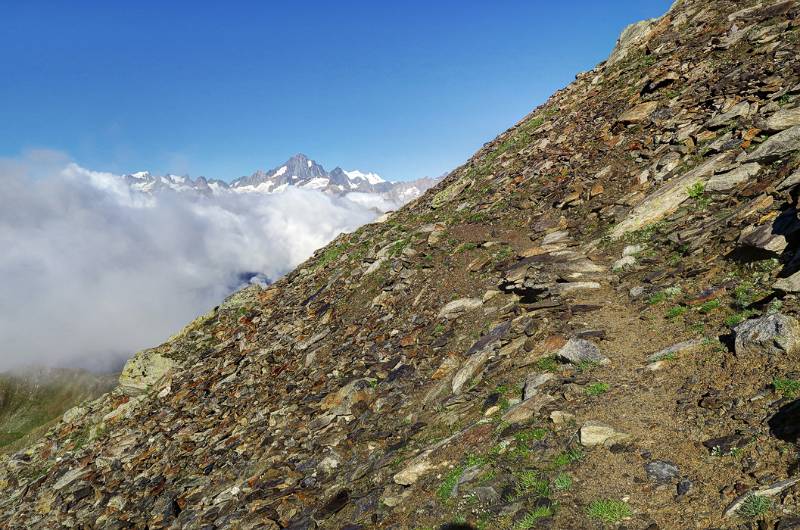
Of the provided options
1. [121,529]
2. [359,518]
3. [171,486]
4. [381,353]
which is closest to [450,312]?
[381,353]

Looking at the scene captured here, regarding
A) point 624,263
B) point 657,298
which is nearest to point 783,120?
point 624,263

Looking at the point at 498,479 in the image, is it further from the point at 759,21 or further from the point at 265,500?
the point at 759,21

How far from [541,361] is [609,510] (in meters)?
5.68

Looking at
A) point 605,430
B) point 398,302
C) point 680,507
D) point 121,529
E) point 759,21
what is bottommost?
point 680,507

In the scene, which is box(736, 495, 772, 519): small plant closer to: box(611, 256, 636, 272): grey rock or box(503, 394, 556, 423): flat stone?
Answer: box(503, 394, 556, 423): flat stone

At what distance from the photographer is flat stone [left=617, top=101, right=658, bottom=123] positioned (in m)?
26.5

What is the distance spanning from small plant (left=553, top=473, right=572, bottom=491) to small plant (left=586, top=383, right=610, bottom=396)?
2747mm

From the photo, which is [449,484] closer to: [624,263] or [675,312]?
[675,312]

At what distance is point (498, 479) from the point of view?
1066cm

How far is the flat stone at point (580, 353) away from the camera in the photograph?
13133 millimetres

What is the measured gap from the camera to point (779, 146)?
16641 millimetres

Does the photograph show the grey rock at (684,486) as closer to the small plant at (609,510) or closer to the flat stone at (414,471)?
the small plant at (609,510)

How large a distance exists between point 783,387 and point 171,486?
20.8 meters

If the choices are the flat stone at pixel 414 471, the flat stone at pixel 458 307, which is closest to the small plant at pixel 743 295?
the flat stone at pixel 458 307
